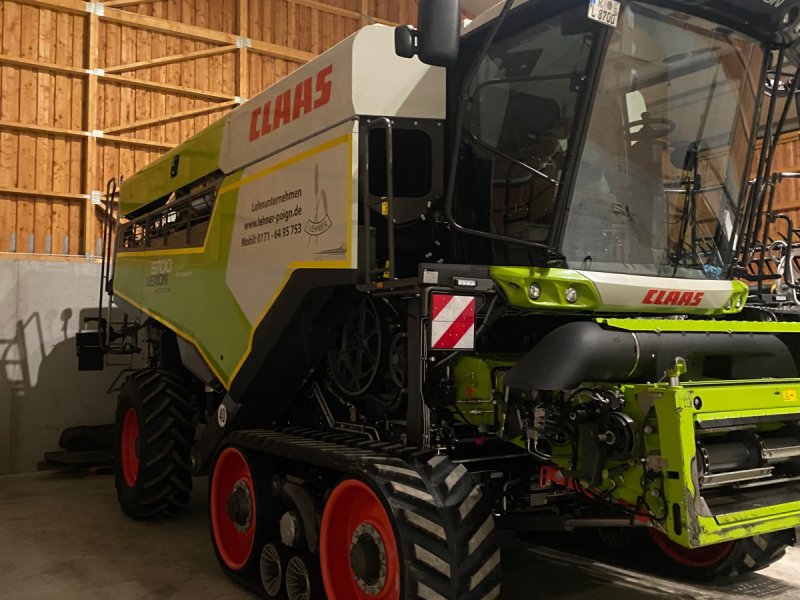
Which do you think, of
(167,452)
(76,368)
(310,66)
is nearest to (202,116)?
(76,368)

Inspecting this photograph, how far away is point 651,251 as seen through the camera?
3.77 metres

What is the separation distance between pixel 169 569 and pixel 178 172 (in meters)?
2.84

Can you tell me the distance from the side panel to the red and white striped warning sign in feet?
2.12

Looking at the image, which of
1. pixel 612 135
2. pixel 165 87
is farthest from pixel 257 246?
pixel 165 87

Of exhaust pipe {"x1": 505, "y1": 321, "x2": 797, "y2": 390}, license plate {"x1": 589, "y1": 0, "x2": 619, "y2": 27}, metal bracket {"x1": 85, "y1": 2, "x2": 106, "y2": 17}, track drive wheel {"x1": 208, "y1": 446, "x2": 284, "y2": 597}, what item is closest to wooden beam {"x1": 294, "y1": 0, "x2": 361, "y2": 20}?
metal bracket {"x1": 85, "y1": 2, "x2": 106, "y2": 17}

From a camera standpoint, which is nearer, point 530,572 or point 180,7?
point 530,572

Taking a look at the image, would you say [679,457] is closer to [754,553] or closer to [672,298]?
[672,298]

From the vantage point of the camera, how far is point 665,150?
12.3 feet

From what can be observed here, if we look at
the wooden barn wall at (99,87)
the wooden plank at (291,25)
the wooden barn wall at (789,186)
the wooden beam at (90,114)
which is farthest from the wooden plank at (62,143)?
the wooden barn wall at (789,186)

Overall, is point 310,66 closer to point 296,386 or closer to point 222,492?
point 296,386

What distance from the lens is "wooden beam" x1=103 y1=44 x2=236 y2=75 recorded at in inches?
384

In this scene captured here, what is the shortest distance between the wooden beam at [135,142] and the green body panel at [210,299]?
13.1 ft

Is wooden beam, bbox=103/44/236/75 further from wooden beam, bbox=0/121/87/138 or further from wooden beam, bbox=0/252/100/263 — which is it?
wooden beam, bbox=0/252/100/263

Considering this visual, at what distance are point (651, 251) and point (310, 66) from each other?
2002mm
